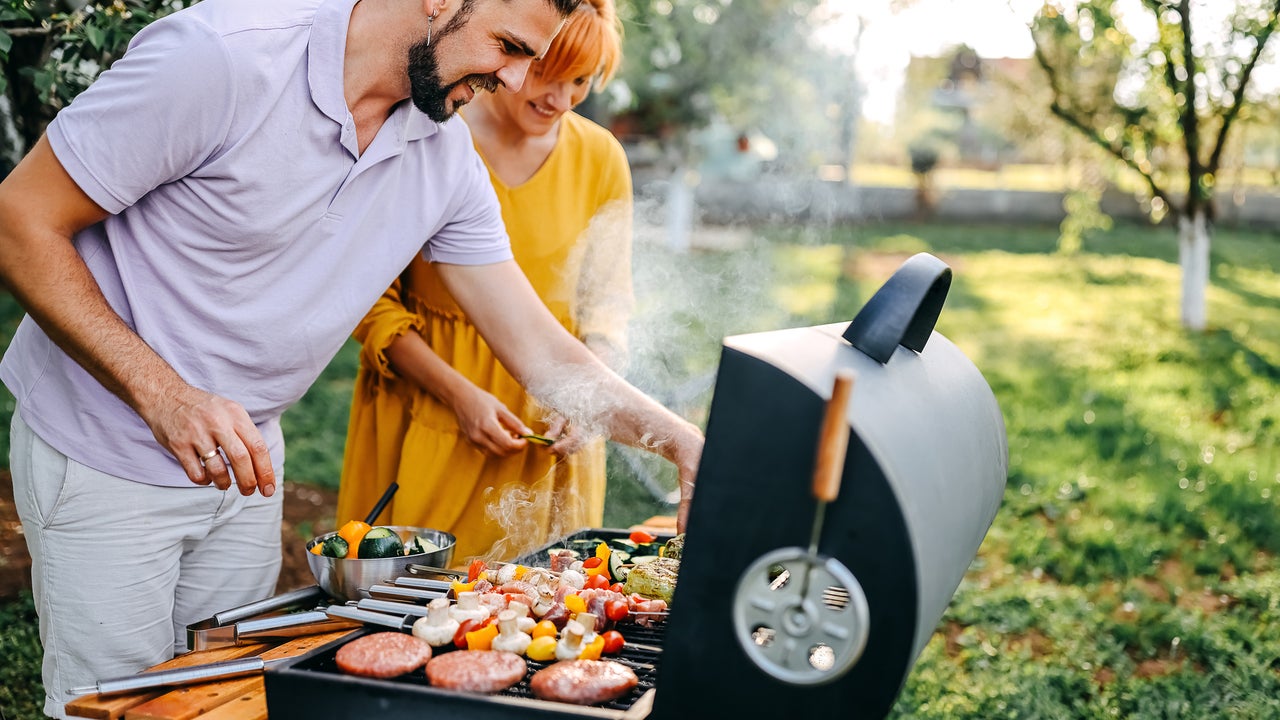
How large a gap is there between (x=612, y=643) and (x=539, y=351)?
0.94 m

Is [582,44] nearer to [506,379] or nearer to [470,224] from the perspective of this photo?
[470,224]

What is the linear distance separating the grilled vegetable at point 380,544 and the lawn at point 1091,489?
47.1 inches

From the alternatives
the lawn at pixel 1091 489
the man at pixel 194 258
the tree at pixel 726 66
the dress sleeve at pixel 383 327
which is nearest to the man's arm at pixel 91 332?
the man at pixel 194 258

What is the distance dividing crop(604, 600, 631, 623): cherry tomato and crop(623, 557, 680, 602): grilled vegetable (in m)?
0.12

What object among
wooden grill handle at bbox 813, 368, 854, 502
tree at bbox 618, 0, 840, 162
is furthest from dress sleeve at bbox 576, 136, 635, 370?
tree at bbox 618, 0, 840, 162

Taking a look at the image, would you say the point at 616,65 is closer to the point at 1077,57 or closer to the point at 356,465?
the point at 356,465

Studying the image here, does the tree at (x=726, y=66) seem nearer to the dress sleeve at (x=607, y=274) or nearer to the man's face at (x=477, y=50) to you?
the dress sleeve at (x=607, y=274)

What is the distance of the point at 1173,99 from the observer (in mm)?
9477

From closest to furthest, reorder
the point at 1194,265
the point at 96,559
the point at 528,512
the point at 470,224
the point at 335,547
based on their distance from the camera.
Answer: the point at 96,559 < the point at 335,547 < the point at 470,224 < the point at 528,512 < the point at 1194,265

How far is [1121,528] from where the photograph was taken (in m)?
5.55

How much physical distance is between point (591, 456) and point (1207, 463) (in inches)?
196

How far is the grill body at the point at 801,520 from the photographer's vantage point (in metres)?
1.39

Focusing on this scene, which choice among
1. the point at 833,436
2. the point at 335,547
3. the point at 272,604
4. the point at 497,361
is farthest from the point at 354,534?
the point at 833,436

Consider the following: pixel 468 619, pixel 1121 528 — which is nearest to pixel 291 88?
pixel 468 619
